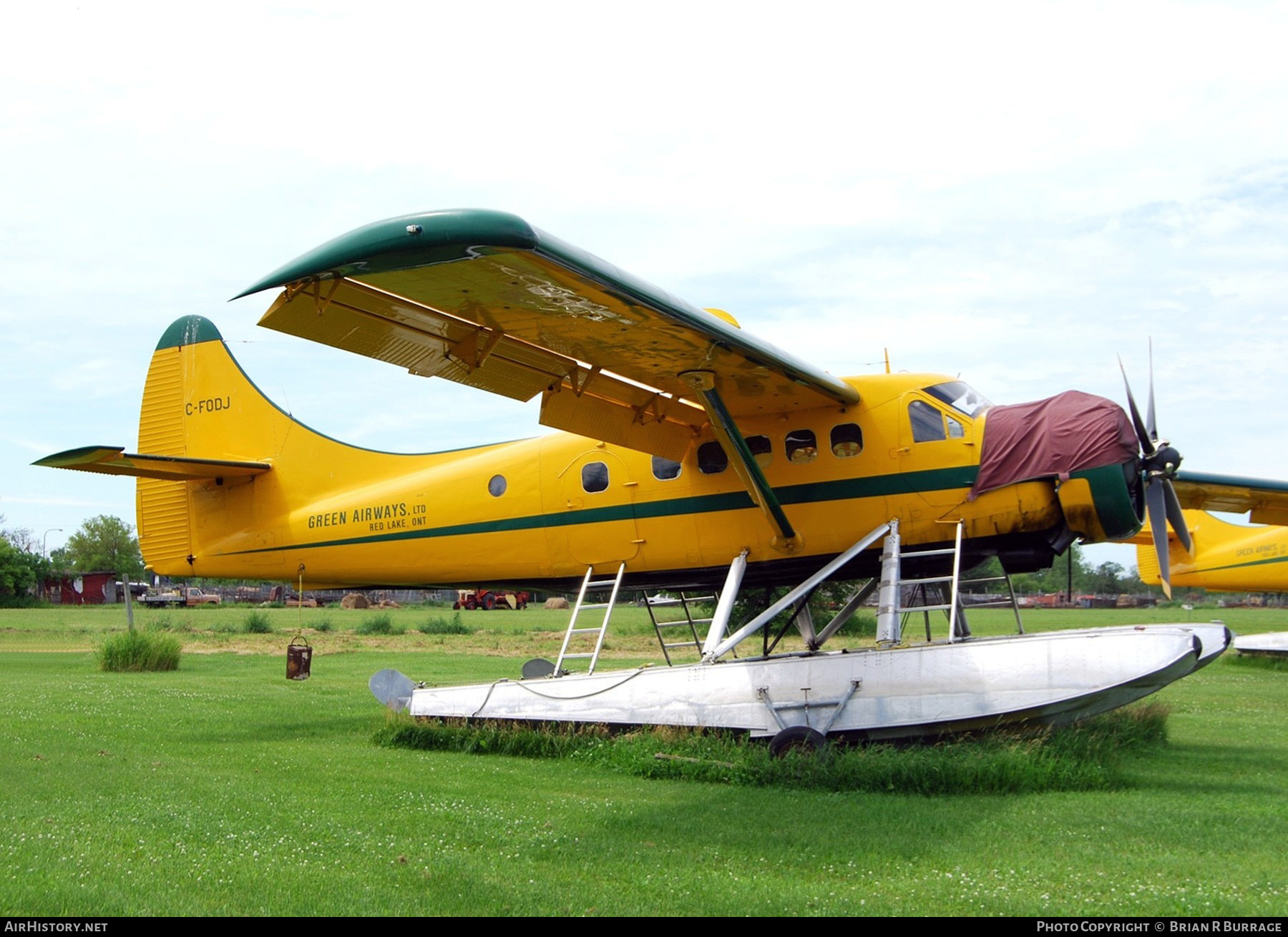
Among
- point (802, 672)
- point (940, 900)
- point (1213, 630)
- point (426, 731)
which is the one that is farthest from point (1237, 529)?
point (940, 900)

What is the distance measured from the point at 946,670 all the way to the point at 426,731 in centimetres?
565

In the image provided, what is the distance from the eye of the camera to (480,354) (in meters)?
9.30

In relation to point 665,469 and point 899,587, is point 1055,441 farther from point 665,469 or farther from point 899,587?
point 665,469

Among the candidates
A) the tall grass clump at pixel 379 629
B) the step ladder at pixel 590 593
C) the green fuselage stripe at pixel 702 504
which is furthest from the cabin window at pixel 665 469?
the tall grass clump at pixel 379 629

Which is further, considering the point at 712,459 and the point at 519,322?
the point at 712,459

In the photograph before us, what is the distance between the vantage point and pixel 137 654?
20375 mm

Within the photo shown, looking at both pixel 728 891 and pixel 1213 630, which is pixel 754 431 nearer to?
pixel 1213 630

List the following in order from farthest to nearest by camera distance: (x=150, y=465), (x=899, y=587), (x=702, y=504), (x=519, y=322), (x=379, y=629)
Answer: (x=379, y=629) → (x=150, y=465) → (x=702, y=504) → (x=899, y=587) → (x=519, y=322)

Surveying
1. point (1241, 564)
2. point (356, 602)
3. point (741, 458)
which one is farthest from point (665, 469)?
point (356, 602)

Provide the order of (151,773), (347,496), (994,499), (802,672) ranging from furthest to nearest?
(347,496) < (994,499) < (802,672) < (151,773)

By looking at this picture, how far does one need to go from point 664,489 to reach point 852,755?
3968mm

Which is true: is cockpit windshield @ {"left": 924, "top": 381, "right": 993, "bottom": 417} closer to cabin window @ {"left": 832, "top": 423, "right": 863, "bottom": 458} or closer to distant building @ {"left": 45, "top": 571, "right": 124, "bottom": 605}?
cabin window @ {"left": 832, "top": 423, "right": 863, "bottom": 458}

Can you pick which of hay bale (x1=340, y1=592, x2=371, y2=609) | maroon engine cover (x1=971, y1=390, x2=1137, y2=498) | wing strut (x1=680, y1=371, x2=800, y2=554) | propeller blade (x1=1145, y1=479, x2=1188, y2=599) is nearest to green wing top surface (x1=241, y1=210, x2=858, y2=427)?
wing strut (x1=680, y1=371, x2=800, y2=554)

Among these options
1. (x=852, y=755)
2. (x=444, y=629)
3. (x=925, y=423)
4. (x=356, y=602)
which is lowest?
(x=356, y=602)
